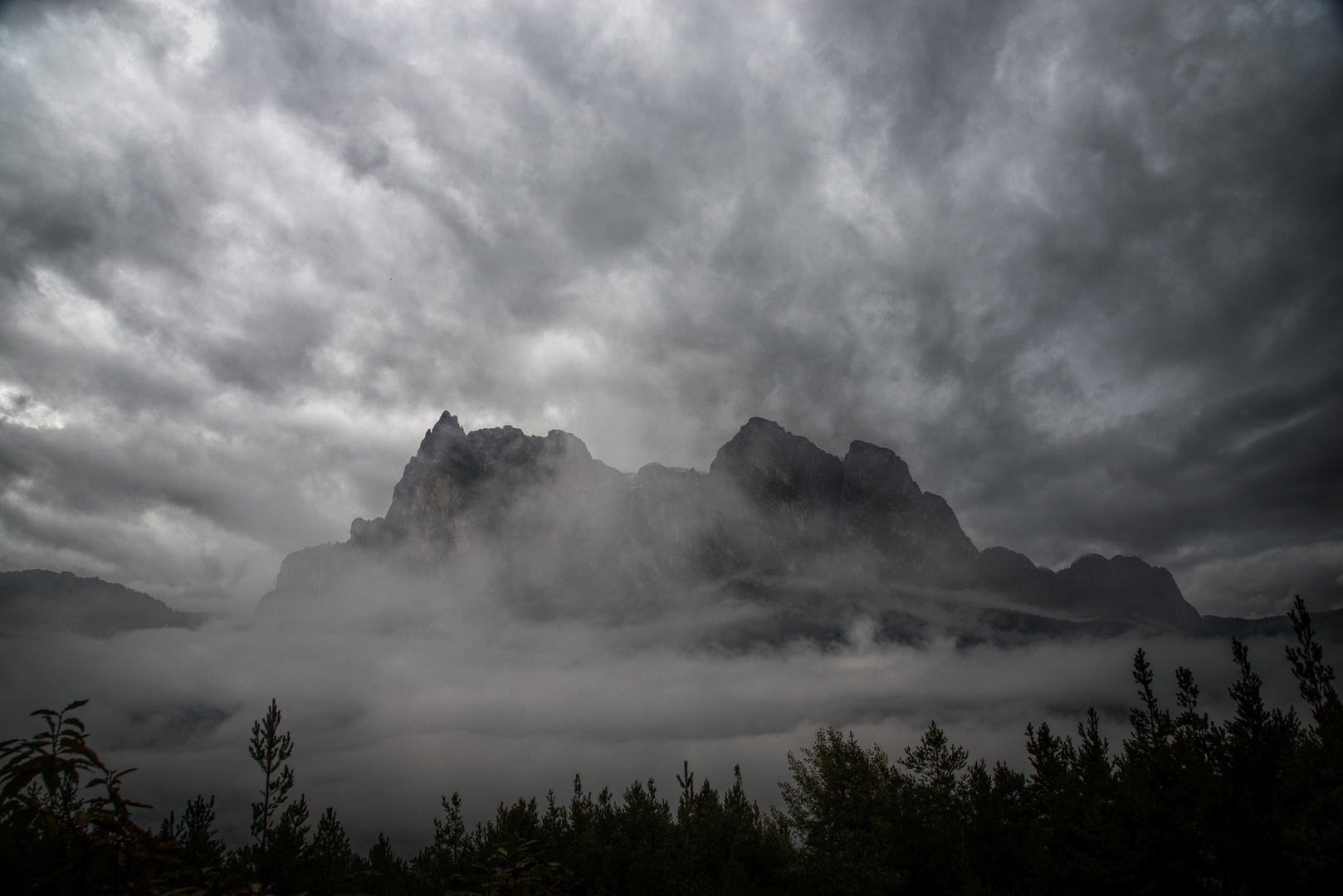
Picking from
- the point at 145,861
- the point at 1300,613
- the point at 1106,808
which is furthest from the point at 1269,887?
the point at 145,861

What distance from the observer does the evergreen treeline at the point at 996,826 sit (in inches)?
1180

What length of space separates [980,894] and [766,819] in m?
44.5

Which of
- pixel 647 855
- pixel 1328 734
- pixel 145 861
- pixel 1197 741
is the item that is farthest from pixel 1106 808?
pixel 145 861

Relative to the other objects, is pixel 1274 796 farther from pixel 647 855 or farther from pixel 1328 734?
pixel 647 855

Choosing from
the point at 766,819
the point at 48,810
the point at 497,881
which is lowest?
the point at 766,819

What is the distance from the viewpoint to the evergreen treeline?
2998cm

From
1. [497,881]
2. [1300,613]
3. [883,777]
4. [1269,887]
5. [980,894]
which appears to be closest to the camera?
[497,881]

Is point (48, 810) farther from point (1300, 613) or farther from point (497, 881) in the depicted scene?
point (1300, 613)

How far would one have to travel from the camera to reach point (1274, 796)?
32.9 m

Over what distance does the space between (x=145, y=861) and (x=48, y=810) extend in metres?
0.70

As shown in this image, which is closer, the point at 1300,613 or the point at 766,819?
the point at 1300,613

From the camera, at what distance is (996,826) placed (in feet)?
132

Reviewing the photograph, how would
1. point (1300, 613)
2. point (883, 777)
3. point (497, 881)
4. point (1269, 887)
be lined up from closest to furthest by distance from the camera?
point (497, 881)
point (1269, 887)
point (1300, 613)
point (883, 777)

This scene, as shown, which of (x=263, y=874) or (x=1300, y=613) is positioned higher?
(x=1300, y=613)
